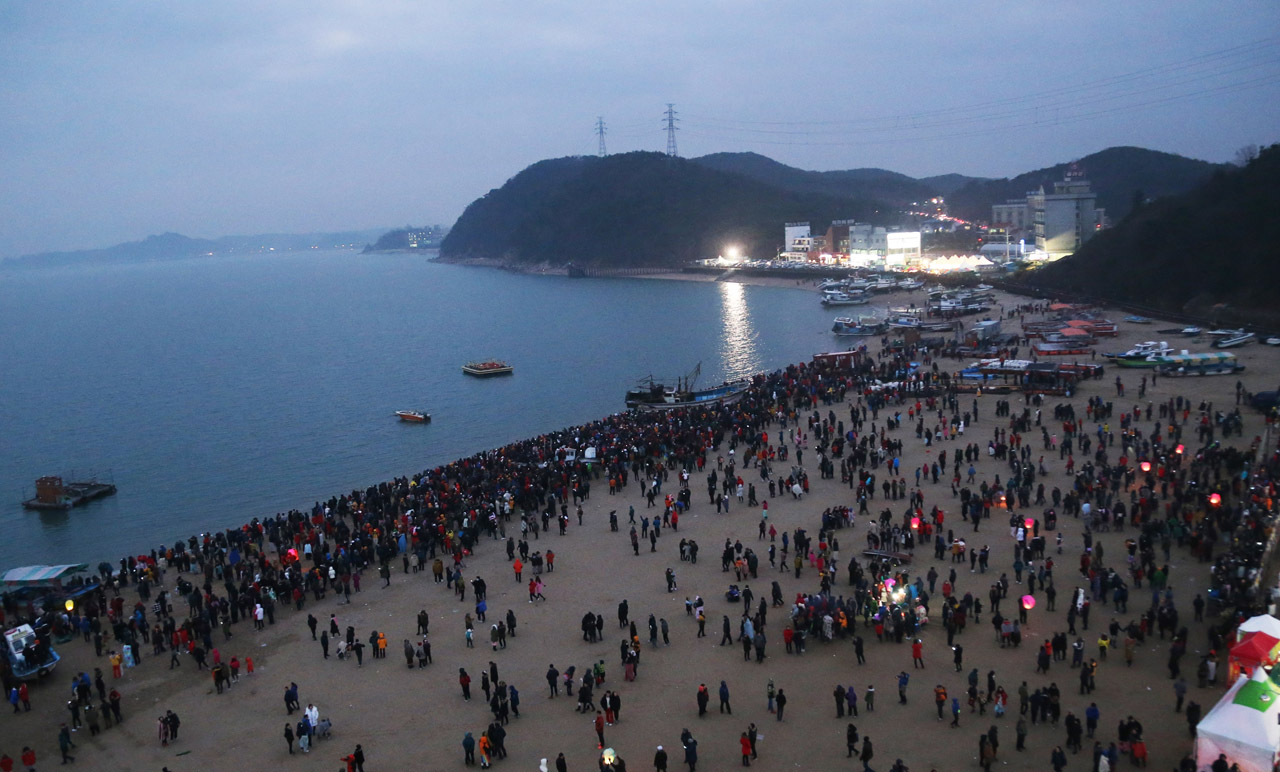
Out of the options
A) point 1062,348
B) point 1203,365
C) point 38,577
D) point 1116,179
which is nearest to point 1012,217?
point 1116,179

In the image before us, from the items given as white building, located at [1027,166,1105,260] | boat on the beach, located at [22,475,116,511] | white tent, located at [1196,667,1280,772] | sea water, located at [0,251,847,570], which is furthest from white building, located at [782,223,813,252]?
white tent, located at [1196,667,1280,772]

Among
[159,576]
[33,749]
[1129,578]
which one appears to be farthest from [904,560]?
[159,576]

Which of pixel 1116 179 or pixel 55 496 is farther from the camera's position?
pixel 1116 179

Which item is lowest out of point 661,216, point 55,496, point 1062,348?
point 55,496

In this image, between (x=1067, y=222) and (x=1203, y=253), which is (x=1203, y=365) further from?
(x=1067, y=222)

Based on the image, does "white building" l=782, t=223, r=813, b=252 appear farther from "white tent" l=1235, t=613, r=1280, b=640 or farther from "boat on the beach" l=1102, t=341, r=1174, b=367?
"white tent" l=1235, t=613, r=1280, b=640
